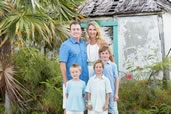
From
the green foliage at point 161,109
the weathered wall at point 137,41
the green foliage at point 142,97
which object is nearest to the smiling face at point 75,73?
the green foliage at point 142,97

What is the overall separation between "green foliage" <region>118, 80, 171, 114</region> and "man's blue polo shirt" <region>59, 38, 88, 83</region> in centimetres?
248

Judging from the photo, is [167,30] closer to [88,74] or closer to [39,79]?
[39,79]

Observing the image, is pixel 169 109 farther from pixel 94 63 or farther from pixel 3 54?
pixel 3 54

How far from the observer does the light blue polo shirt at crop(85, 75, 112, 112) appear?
4.03 meters

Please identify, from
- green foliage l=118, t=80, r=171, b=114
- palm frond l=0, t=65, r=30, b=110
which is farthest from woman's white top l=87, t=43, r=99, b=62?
palm frond l=0, t=65, r=30, b=110

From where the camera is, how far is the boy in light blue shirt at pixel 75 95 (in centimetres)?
405

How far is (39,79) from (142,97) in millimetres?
2641

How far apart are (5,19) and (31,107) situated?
233cm

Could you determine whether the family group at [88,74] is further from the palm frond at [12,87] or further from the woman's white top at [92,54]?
the palm frond at [12,87]

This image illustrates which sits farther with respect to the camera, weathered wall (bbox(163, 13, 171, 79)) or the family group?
weathered wall (bbox(163, 13, 171, 79))

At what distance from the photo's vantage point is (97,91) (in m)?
4.05

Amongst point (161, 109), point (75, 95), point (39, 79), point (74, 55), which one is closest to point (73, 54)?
point (74, 55)

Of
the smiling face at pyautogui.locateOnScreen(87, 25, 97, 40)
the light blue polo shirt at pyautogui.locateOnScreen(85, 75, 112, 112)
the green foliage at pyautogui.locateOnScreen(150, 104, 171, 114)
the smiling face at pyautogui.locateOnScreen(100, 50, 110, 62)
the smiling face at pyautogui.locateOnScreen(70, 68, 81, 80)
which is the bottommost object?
the green foliage at pyautogui.locateOnScreen(150, 104, 171, 114)

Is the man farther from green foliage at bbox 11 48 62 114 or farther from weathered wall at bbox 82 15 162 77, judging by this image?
weathered wall at bbox 82 15 162 77
